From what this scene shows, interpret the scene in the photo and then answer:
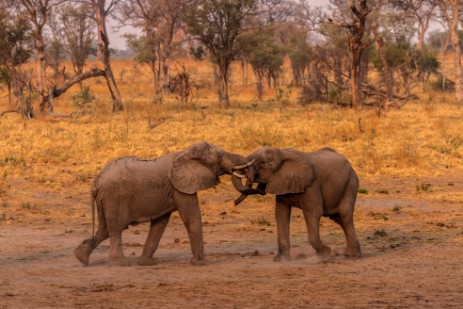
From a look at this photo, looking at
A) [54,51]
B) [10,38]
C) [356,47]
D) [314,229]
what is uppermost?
[10,38]

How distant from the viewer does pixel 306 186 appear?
8.04 meters

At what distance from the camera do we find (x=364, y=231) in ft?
33.5

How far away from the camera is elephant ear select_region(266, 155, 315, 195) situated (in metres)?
7.98

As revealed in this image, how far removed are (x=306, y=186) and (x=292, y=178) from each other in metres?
0.18

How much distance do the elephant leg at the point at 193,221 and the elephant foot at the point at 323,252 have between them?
1.18 meters

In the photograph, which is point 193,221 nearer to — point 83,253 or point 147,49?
point 83,253

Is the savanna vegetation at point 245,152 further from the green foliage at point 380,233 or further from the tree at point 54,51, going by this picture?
the tree at point 54,51

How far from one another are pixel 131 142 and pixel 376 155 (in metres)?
5.97

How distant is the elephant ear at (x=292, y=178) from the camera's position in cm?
798

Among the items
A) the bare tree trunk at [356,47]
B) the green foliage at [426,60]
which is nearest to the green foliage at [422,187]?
the bare tree trunk at [356,47]

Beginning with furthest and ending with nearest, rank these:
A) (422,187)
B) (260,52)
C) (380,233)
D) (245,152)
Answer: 1. (260,52)
2. (245,152)
3. (422,187)
4. (380,233)

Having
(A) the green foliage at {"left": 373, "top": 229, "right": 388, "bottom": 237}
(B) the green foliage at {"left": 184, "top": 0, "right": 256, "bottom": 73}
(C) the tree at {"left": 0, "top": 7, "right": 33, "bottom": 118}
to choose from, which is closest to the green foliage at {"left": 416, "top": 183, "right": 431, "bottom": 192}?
(A) the green foliage at {"left": 373, "top": 229, "right": 388, "bottom": 237}

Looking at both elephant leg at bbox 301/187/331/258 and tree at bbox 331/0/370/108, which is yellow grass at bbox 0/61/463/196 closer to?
tree at bbox 331/0/370/108

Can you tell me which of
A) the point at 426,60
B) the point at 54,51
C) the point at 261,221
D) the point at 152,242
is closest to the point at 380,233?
the point at 261,221
